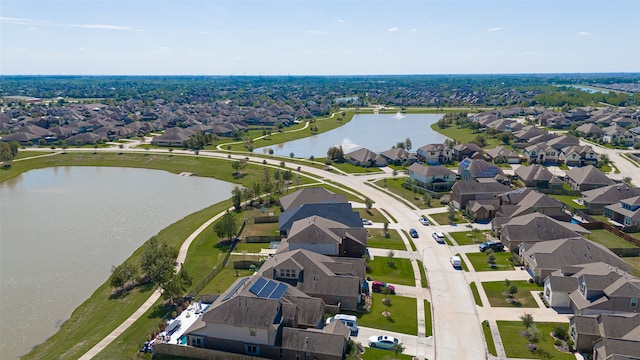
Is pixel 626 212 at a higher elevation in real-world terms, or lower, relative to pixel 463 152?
lower

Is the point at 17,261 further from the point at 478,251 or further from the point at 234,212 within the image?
the point at 478,251

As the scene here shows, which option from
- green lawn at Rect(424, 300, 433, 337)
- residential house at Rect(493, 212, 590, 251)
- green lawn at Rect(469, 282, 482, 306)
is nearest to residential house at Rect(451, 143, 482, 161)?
residential house at Rect(493, 212, 590, 251)

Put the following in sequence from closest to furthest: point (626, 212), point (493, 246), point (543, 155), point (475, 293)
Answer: point (475, 293) → point (493, 246) → point (626, 212) → point (543, 155)

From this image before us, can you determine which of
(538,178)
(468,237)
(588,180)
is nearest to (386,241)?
(468,237)

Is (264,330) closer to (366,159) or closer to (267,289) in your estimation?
(267,289)

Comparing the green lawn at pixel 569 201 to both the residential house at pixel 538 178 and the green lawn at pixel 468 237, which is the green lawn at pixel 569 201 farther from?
the green lawn at pixel 468 237

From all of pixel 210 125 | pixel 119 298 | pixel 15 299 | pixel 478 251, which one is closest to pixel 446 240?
pixel 478 251

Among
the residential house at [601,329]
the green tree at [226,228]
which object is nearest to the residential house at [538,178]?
the residential house at [601,329]
